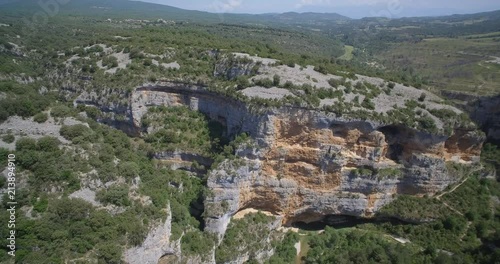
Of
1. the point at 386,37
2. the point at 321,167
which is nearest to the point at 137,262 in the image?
the point at 321,167

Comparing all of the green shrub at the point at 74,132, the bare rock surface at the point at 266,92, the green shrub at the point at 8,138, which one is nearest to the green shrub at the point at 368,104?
the bare rock surface at the point at 266,92

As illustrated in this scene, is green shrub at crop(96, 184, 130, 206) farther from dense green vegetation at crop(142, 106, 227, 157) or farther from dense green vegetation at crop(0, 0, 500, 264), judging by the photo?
dense green vegetation at crop(142, 106, 227, 157)

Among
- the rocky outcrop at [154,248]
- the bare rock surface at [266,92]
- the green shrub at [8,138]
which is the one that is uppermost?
the bare rock surface at [266,92]

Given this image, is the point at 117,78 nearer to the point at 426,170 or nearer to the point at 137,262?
the point at 137,262

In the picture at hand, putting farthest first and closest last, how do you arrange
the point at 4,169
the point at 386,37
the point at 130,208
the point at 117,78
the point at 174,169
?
the point at 386,37
the point at 117,78
the point at 174,169
the point at 130,208
the point at 4,169

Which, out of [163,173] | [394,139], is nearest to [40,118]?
[163,173]

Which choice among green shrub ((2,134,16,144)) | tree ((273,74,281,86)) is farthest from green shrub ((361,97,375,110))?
green shrub ((2,134,16,144))

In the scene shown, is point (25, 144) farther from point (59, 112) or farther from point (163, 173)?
point (163, 173)

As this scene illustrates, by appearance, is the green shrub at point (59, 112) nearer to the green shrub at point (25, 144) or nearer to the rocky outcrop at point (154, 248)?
the green shrub at point (25, 144)
